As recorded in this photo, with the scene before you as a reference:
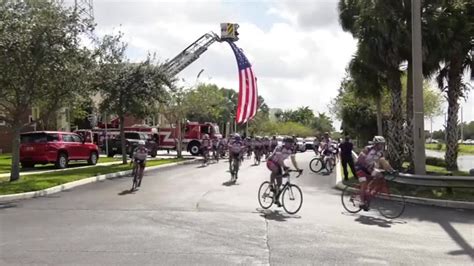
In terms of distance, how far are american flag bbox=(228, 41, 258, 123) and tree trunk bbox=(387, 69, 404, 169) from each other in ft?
93.2

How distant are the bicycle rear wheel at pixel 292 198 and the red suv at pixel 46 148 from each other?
1597 cm

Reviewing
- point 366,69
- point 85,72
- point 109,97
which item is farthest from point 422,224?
point 109,97

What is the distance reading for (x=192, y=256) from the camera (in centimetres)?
831

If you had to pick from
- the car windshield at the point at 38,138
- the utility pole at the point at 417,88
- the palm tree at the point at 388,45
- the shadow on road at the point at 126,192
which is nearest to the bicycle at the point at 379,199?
the utility pole at the point at 417,88

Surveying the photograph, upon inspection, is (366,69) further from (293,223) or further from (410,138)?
(293,223)

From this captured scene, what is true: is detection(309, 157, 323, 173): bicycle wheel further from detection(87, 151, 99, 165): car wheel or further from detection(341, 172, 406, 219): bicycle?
detection(341, 172, 406, 219): bicycle

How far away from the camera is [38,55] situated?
17828 mm

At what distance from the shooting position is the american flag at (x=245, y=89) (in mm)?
53381

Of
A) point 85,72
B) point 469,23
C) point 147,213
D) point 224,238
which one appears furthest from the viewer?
point 469,23

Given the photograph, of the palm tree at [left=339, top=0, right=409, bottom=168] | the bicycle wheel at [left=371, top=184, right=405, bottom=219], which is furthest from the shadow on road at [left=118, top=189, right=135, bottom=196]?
the palm tree at [left=339, top=0, right=409, bottom=168]

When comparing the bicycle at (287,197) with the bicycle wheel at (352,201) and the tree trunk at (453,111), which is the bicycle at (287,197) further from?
the tree trunk at (453,111)

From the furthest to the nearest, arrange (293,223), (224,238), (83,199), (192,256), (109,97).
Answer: (109,97)
(83,199)
(293,223)
(224,238)
(192,256)

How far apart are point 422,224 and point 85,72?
1174 cm

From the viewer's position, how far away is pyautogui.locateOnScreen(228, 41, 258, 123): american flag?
175 ft
